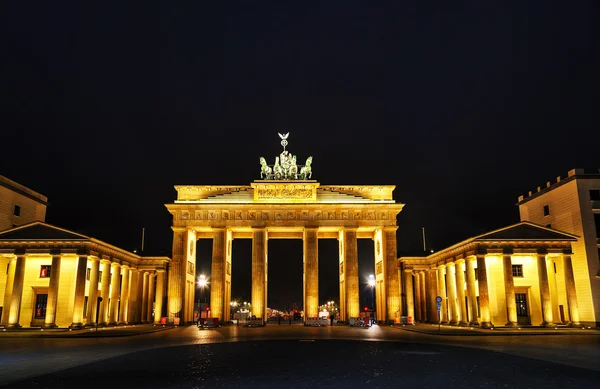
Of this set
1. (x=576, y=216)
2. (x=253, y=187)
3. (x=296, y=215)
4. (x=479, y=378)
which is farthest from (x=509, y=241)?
(x=479, y=378)

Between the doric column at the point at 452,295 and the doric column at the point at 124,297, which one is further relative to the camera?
the doric column at the point at 124,297

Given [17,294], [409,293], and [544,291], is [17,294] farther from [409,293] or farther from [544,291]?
[544,291]

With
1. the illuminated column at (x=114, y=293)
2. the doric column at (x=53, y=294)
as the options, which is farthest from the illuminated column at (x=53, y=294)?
the illuminated column at (x=114, y=293)

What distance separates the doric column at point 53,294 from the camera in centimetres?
4481

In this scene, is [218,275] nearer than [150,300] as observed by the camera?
Yes

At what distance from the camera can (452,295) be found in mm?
56438

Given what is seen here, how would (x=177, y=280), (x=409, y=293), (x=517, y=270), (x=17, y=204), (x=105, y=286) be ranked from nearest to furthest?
Answer: 1. (x=517, y=270)
2. (x=105, y=286)
3. (x=17, y=204)
4. (x=177, y=280)
5. (x=409, y=293)

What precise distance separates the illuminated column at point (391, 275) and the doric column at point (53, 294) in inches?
1499

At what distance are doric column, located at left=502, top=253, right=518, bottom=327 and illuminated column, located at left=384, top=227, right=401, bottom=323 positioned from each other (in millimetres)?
15128

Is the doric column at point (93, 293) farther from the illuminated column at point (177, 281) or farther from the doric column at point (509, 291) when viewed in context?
the doric column at point (509, 291)

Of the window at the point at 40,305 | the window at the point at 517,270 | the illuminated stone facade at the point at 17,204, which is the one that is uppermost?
the illuminated stone facade at the point at 17,204

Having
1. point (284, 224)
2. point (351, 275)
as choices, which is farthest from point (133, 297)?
point (351, 275)

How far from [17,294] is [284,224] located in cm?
3064

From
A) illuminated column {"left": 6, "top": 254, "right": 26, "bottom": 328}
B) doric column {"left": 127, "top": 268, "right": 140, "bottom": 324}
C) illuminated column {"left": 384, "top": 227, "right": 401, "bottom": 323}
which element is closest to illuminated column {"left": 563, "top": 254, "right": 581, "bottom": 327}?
illuminated column {"left": 384, "top": 227, "right": 401, "bottom": 323}
